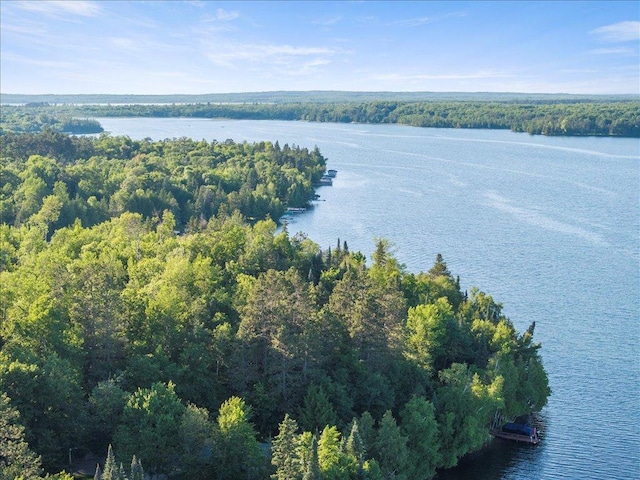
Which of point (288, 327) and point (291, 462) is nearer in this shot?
point (291, 462)

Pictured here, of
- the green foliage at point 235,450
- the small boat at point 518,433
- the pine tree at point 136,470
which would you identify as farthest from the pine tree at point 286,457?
the small boat at point 518,433

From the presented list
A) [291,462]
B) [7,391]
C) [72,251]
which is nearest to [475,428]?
[291,462]

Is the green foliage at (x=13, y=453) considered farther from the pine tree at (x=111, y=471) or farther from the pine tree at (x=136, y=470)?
the pine tree at (x=136, y=470)

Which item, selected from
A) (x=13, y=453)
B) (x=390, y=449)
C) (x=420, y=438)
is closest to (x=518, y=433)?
(x=420, y=438)

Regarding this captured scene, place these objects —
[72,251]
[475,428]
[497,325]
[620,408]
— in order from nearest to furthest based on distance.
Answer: [475,428], [620,408], [497,325], [72,251]

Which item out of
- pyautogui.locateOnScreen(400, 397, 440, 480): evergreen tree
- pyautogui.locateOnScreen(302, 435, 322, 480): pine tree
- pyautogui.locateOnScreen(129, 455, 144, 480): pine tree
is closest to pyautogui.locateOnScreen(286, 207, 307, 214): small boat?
pyautogui.locateOnScreen(400, 397, 440, 480): evergreen tree

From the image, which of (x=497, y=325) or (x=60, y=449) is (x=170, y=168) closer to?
(x=497, y=325)

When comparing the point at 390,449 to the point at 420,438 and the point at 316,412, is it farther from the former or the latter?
the point at 316,412
